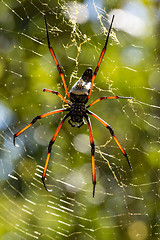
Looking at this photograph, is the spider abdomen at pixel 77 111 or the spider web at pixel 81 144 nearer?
the spider abdomen at pixel 77 111

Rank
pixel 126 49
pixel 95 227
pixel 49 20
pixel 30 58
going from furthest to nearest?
pixel 30 58, pixel 126 49, pixel 95 227, pixel 49 20

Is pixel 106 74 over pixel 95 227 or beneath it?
over

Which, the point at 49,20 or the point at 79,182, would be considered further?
the point at 79,182

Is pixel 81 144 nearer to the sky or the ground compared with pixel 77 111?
nearer to the ground

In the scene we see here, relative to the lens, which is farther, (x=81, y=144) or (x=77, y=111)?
(x=81, y=144)

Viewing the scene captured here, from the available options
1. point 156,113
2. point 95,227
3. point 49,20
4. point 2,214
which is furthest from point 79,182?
point 49,20

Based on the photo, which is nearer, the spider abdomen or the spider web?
the spider abdomen

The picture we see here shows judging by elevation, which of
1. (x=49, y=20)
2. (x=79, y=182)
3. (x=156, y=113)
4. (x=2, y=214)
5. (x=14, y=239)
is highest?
(x=49, y=20)

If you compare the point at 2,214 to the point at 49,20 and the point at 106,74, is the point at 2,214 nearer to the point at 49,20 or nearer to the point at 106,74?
the point at 106,74
